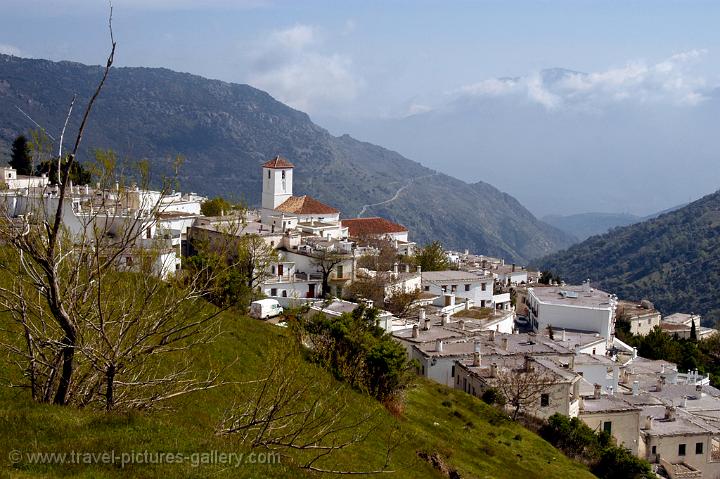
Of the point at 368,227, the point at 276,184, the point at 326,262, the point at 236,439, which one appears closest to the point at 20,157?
the point at 276,184

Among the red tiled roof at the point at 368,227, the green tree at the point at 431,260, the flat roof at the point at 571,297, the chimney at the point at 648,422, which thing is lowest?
the chimney at the point at 648,422

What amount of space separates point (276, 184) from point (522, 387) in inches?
1459

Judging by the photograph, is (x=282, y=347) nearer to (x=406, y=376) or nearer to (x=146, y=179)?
(x=146, y=179)

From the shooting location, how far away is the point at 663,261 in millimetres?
123688

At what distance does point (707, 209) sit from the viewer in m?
146

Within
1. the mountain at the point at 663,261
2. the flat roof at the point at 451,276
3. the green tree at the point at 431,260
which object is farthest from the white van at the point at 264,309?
the mountain at the point at 663,261

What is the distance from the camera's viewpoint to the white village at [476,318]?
30391 millimetres

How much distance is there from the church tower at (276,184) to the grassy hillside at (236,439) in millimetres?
35813

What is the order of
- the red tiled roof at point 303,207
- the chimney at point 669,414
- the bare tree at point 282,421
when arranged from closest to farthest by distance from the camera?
the bare tree at point 282,421 < the chimney at point 669,414 < the red tiled roof at point 303,207

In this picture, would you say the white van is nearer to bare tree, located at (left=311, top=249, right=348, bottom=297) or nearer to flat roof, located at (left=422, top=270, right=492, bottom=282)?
bare tree, located at (left=311, top=249, right=348, bottom=297)

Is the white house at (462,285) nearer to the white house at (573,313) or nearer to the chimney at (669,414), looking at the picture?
the white house at (573,313)

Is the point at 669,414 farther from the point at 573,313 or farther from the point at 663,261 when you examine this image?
the point at 663,261

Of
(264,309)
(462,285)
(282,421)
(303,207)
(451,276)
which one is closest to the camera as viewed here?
(282,421)

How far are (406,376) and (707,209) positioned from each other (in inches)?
5466
